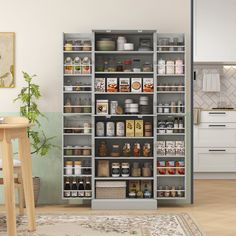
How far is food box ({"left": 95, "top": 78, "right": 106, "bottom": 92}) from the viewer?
5.86m

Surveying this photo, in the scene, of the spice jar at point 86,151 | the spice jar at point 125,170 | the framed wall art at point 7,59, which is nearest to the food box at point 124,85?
the spice jar at point 86,151

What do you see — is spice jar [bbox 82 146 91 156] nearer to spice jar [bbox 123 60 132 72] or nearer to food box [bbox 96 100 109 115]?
food box [bbox 96 100 109 115]

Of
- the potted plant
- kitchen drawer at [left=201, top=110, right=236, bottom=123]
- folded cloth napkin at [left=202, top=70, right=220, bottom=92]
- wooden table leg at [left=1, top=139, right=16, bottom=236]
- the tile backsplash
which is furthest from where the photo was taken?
the tile backsplash

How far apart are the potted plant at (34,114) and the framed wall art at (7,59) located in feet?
0.68

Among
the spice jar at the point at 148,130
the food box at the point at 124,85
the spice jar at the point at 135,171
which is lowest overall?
the spice jar at the point at 135,171

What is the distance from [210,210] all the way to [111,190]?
3.45ft

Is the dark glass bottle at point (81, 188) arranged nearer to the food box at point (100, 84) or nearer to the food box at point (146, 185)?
the food box at point (146, 185)

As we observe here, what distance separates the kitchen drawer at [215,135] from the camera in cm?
833

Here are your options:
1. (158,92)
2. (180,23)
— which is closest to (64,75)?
(158,92)

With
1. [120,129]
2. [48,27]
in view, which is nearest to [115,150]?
[120,129]

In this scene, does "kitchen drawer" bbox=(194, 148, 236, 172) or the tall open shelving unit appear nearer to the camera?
the tall open shelving unit

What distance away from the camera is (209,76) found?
870 centimetres

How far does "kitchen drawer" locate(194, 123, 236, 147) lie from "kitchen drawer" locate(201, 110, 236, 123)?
0.20 feet

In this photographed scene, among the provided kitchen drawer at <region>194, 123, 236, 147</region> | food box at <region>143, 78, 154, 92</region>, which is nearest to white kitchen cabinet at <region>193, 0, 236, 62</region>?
kitchen drawer at <region>194, 123, 236, 147</region>
